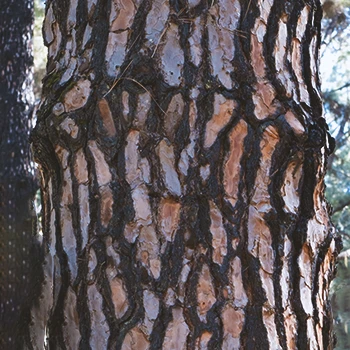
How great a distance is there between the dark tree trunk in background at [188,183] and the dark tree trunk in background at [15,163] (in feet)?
0.78

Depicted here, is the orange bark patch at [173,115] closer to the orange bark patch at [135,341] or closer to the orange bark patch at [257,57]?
the orange bark patch at [257,57]

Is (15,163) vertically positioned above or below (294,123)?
above

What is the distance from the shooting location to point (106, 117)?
117 cm

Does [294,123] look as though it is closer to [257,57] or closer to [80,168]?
[257,57]

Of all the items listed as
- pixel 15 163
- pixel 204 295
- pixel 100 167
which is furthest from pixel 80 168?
pixel 15 163

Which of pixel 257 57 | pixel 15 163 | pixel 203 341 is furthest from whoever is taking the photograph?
pixel 15 163

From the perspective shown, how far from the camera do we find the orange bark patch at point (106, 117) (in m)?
1.17

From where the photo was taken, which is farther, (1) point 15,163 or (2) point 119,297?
(1) point 15,163

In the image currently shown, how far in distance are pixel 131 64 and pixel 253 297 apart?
443 mm

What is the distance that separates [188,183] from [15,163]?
1.81 meters

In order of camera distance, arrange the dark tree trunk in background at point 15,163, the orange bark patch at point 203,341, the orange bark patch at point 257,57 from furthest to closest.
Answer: the dark tree trunk in background at point 15,163 → the orange bark patch at point 257,57 → the orange bark patch at point 203,341

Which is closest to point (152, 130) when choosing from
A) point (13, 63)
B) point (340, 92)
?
point (13, 63)

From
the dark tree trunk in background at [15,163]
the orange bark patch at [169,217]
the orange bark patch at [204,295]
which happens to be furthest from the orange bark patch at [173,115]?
the dark tree trunk in background at [15,163]

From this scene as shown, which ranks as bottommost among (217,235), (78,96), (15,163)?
(217,235)
